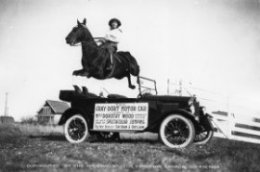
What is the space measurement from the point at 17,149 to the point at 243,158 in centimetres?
489

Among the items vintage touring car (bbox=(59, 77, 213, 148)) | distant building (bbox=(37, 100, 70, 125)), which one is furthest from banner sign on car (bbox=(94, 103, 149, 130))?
distant building (bbox=(37, 100, 70, 125))

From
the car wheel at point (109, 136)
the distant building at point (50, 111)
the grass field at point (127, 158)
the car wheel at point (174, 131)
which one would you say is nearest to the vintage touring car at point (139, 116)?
the car wheel at point (174, 131)

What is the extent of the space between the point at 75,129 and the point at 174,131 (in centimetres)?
278

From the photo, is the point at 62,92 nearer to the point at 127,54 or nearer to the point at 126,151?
the point at 127,54

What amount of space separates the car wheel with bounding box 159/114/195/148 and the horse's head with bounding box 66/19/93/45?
3.47 meters

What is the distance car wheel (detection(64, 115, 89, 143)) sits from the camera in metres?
8.88

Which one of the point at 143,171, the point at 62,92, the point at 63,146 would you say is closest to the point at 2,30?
the point at 62,92

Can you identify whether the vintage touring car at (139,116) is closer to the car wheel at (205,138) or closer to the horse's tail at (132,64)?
the car wheel at (205,138)

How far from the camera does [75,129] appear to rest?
905cm

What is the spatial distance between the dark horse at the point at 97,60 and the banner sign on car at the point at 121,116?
113 centimetres

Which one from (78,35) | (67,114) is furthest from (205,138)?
(78,35)

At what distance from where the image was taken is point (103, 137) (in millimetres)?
10109

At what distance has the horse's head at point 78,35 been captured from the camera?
9555 millimetres

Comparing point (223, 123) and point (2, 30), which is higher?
point (2, 30)
